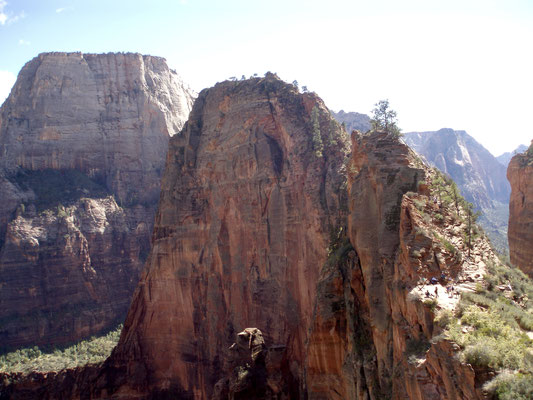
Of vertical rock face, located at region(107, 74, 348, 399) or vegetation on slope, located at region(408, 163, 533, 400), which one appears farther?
vertical rock face, located at region(107, 74, 348, 399)

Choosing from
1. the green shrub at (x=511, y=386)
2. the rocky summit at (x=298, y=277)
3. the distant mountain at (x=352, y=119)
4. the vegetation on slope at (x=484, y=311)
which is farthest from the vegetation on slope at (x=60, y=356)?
the distant mountain at (x=352, y=119)

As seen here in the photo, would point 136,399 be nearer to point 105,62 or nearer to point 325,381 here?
point 325,381

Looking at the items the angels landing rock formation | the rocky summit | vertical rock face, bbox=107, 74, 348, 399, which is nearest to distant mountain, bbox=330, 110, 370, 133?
the angels landing rock formation

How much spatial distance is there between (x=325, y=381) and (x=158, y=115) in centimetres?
8353

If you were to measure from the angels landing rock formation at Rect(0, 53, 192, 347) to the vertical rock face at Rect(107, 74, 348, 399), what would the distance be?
2480cm

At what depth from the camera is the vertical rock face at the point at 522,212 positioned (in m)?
39.5

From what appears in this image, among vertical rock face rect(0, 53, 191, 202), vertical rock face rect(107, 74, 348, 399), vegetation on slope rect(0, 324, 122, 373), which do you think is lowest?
vegetation on slope rect(0, 324, 122, 373)

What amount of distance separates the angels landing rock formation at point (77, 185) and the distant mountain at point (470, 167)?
7127 centimetres

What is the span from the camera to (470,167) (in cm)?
14975

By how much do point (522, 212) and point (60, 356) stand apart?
58.4m

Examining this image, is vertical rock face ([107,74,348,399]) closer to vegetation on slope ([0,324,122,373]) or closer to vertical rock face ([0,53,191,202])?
vegetation on slope ([0,324,122,373])

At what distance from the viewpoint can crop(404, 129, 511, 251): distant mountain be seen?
13696 centimetres

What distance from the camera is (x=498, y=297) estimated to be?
17609 millimetres

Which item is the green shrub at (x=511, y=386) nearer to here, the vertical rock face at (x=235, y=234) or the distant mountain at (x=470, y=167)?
the vertical rock face at (x=235, y=234)
